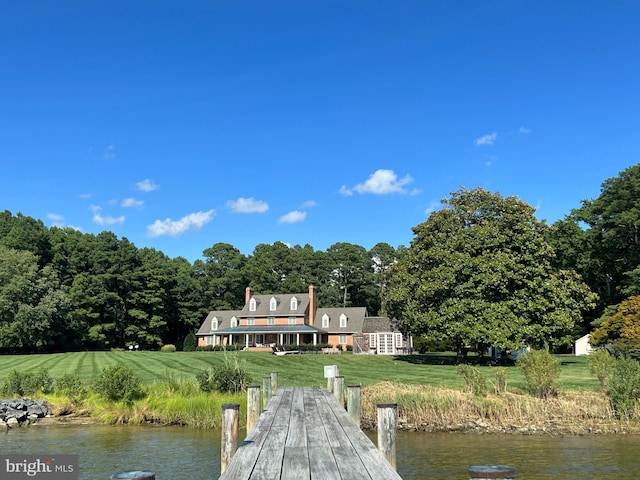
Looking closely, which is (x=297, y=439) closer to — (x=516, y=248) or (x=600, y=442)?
(x=600, y=442)

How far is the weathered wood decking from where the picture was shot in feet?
19.8

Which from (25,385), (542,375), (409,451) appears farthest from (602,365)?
(25,385)

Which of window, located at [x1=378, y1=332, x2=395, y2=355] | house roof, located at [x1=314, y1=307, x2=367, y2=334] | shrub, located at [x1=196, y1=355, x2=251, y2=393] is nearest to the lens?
shrub, located at [x1=196, y1=355, x2=251, y2=393]

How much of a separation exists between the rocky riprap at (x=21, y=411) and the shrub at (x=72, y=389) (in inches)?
38.2

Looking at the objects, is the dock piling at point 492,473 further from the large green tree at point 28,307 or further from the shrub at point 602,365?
the large green tree at point 28,307

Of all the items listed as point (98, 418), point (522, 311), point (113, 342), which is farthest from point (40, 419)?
point (113, 342)

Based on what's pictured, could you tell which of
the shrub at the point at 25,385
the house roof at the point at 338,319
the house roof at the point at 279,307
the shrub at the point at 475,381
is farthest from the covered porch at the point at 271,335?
the shrub at the point at 475,381

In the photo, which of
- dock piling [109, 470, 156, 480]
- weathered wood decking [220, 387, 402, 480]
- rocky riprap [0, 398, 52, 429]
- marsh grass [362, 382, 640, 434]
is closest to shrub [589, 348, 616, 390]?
marsh grass [362, 382, 640, 434]

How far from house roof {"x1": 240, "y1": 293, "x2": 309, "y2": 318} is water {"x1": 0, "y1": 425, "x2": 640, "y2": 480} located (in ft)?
155

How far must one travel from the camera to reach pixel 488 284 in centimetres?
3359

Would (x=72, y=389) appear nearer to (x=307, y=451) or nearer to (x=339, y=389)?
(x=339, y=389)

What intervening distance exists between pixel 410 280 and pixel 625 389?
19.0 metres

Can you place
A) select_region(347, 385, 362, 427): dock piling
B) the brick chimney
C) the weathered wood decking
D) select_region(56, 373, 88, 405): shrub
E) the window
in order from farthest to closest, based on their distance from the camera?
the brick chimney < the window < select_region(56, 373, 88, 405): shrub < select_region(347, 385, 362, 427): dock piling < the weathered wood decking

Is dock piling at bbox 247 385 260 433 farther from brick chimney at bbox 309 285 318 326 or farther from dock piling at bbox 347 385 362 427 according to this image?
brick chimney at bbox 309 285 318 326
